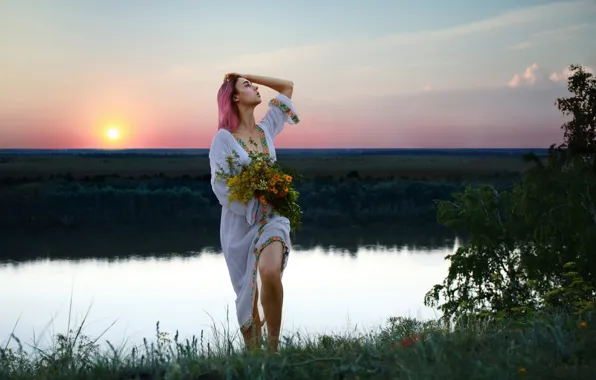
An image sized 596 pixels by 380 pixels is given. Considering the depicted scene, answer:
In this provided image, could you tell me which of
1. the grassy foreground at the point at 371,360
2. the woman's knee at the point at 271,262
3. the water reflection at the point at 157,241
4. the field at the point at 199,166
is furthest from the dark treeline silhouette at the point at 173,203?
the grassy foreground at the point at 371,360

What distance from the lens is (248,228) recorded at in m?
6.44

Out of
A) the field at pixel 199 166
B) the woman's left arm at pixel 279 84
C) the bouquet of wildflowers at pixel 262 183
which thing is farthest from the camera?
the field at pixel 199 166

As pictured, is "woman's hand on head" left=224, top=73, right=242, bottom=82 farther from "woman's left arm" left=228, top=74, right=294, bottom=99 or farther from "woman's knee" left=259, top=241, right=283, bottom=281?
"woman's knee" left=259, top=241, right=283, bottom=281

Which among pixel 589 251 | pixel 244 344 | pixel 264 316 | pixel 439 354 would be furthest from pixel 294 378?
pixel 589 251

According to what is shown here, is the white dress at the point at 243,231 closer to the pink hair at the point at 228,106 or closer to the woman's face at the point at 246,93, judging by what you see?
the pink hair at the point at 228,106

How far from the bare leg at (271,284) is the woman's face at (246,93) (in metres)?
1.14

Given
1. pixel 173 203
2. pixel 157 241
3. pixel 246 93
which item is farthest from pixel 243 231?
pixel 173 203

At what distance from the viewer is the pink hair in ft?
21.5

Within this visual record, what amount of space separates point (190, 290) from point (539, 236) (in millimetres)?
14669

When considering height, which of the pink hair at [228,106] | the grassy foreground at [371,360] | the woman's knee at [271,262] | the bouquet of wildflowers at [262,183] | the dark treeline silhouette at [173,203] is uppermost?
the pink hair at [228,106]

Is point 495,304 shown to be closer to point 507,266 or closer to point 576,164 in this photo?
point 507,266

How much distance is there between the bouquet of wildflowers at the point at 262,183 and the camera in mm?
6215

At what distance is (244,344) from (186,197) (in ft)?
156

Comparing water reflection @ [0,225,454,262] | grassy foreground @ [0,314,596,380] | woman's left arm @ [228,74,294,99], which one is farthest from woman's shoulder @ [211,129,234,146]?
water reflection @ [0,225,454,262]
